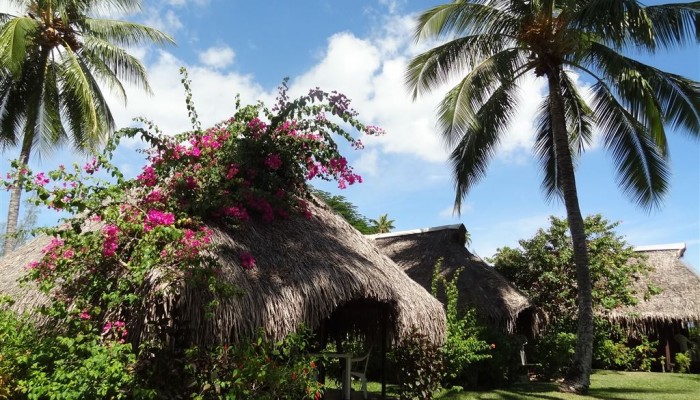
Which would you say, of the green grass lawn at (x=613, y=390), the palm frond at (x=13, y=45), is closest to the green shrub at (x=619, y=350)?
the green grass lawn at (x=613, y=390)

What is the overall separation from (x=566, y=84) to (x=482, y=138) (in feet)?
7.21

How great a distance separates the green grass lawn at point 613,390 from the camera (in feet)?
32.8

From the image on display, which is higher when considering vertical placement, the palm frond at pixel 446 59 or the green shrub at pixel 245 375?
the palm frond at pixel 446 59

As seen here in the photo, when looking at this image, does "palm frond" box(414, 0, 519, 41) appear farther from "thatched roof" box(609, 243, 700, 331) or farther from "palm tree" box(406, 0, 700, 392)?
"thatched roof" box(609, 243, 700, 331)

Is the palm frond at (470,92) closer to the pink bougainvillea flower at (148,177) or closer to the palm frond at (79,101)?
Result: the pink bougainvillea flower at (148,177)

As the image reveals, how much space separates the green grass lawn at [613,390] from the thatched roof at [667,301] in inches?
94.8

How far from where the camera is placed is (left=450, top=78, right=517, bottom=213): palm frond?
1183 centimetres

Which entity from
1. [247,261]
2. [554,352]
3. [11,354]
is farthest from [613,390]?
[11,354]

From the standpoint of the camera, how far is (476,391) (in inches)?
422

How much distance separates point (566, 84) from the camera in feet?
39.4

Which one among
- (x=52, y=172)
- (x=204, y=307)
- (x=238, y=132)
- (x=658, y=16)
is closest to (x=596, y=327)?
(x=658, y=16)

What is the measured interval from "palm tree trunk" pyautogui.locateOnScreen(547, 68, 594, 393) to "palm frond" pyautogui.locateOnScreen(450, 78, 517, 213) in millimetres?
1180

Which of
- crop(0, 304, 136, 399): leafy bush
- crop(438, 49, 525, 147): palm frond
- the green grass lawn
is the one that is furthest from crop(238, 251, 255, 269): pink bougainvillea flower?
crop(438, 49, 525, 147): palm frond

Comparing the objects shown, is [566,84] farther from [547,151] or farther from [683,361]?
[683,361]
